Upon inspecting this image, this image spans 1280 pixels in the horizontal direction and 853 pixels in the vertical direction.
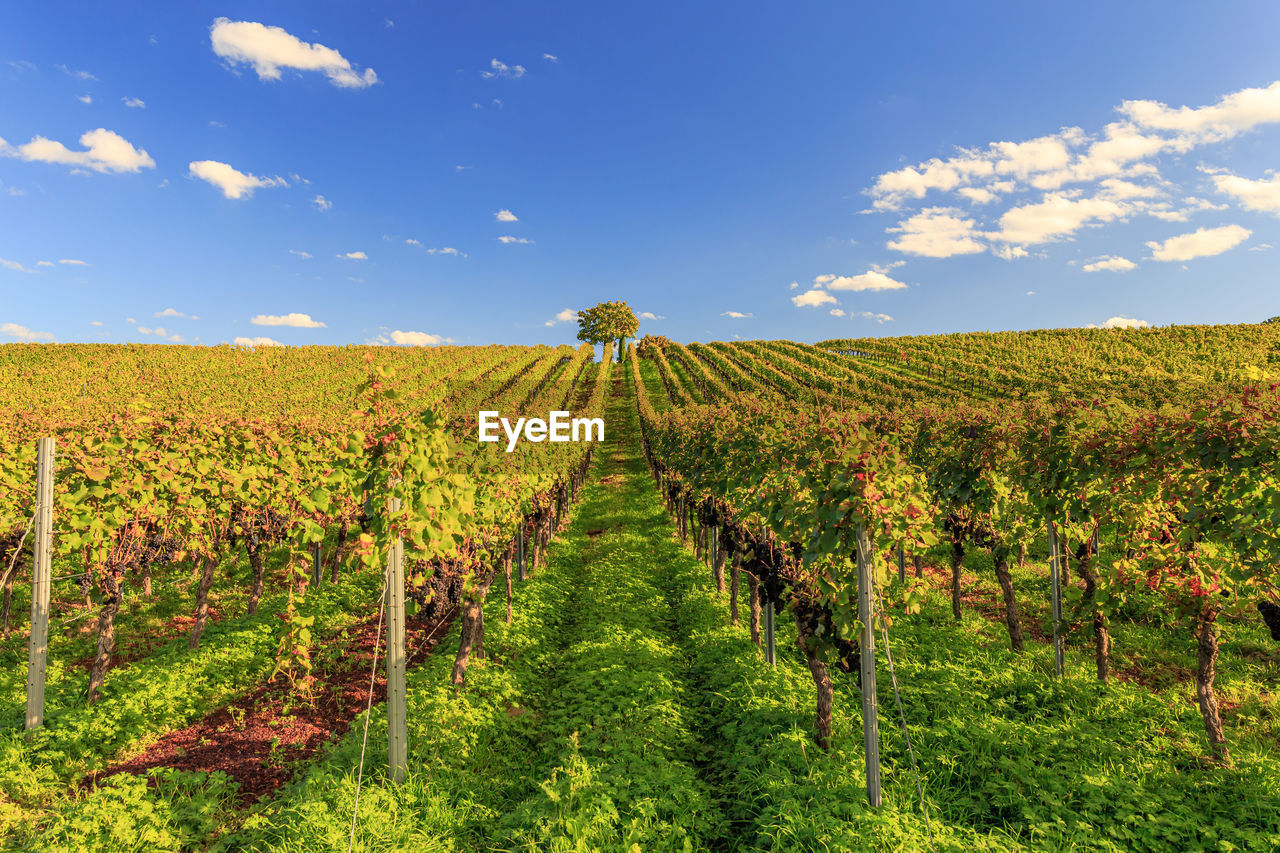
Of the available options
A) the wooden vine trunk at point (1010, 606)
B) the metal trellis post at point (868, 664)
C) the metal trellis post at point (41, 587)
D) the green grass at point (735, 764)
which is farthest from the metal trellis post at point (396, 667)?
the wooden vine trunk at point (1010, 606)

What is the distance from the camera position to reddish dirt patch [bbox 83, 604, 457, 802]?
6.18m

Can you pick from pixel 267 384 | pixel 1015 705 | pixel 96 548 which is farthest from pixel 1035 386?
pixel 267 384

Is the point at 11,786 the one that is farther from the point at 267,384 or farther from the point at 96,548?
the point at 267,384

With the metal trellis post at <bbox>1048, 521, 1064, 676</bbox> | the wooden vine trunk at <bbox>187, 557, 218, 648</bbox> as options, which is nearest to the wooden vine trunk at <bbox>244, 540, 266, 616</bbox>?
the wooden vine trunk at <bbox>187, 557, 218, 648</bbox>

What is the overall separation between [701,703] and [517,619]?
4.44 meters

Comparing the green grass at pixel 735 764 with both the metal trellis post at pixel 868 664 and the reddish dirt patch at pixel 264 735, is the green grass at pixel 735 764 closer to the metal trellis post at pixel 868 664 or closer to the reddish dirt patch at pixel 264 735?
the metal trellis post at pixel 868 664

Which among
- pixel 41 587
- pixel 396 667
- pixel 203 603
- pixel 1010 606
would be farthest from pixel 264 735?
pixel 1010 606

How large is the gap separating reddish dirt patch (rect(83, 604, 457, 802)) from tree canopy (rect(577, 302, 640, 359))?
104 m

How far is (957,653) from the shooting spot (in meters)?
8.72

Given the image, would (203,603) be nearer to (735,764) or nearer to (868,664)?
(735,764)

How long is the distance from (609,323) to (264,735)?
108 metres

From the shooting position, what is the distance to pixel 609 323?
367ft

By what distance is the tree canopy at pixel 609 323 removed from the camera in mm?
111500

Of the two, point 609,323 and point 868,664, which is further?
point 609,323
